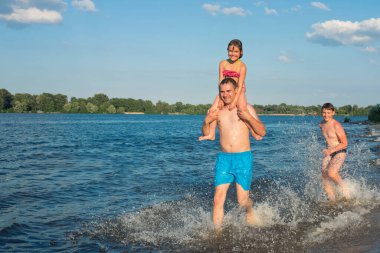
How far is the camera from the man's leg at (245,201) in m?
6.48

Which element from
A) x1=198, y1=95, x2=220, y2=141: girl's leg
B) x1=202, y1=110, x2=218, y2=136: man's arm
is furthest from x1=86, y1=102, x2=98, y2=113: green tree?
x1=202, y1=110, x2=218, y2=136: man's arm

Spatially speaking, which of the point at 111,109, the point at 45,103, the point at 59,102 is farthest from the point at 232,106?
the point at 111,109

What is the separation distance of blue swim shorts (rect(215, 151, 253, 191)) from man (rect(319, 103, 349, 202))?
3543 mm

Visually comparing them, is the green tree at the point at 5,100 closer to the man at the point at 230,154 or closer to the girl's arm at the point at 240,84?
the girl's arm at the point at 240,84

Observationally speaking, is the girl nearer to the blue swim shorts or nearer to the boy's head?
the blue swim shorts

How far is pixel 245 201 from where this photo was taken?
658 centimetres

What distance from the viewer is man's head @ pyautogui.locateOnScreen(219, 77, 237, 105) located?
6066 millimetres

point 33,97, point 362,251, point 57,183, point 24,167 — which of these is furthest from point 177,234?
point 33,97

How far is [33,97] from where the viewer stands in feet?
541

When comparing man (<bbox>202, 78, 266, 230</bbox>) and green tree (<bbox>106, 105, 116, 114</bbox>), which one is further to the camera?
green tree (<bbox>106, 105, 116, 114</bbox>)

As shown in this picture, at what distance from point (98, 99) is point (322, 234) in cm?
18283

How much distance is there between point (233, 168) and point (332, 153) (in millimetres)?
3992

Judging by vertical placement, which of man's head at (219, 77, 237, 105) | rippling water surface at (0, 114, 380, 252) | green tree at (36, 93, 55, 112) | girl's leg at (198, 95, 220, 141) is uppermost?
green tree at (36, 93, 55, 112)

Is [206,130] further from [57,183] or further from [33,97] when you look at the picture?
[33,97]
